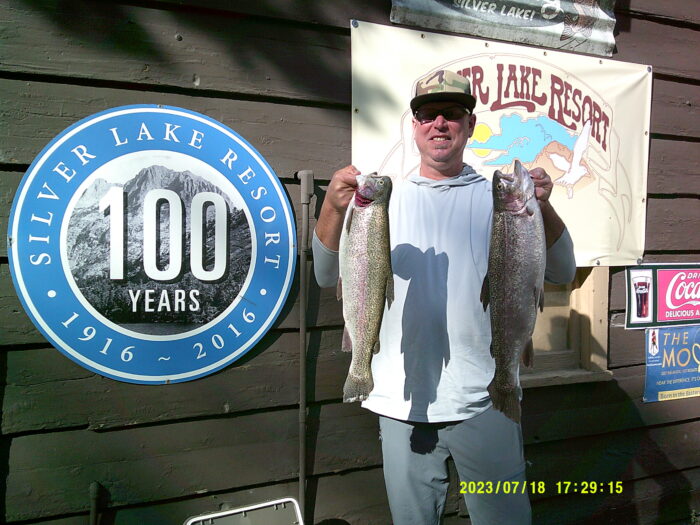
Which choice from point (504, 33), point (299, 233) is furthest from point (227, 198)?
point (504, 33)

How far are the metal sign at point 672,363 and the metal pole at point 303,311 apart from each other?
7.29 ft

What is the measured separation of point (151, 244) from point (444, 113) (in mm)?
1354

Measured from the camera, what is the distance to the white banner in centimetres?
253

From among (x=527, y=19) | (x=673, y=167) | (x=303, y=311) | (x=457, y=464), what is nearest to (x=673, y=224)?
(x=673, y=167)

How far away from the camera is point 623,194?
300 centimetres

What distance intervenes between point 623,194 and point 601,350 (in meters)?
0.95

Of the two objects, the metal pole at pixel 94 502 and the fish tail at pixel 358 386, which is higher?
the fish tail at pixel 358 386

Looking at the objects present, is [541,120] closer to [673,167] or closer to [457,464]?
[673,167]

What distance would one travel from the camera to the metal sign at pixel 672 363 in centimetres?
317

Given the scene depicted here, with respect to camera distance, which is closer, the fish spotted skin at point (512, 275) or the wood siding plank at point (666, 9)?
the fish spotted skin at point (512, 275)

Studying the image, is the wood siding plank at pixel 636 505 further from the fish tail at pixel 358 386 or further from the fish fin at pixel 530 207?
the fish fin at pixel 530 207

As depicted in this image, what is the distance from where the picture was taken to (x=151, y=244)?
2.20 metres

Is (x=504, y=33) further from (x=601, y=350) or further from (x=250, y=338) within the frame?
(x=250, y=338)

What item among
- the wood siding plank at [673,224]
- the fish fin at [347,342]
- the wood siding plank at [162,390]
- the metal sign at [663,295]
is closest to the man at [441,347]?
the fish fin at [347,342]
